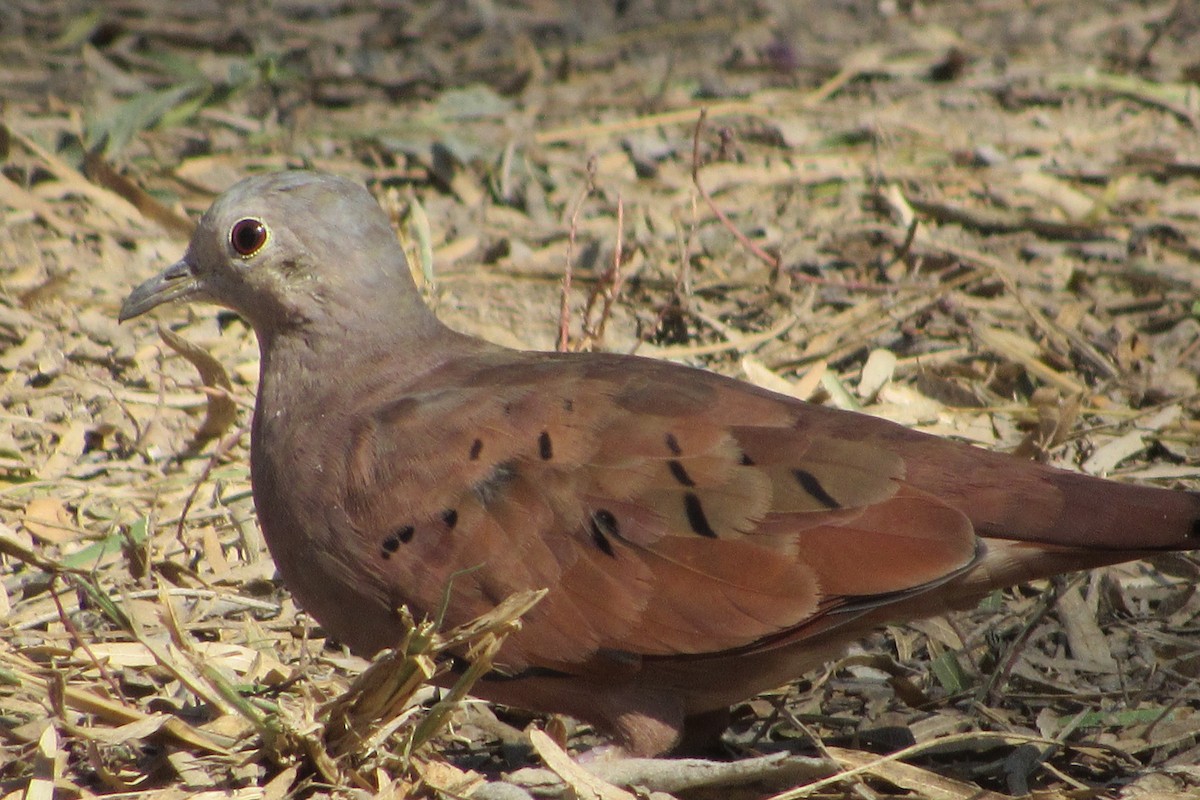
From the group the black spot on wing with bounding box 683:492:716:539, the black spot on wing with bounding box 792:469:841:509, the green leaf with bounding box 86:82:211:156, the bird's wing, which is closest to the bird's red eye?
the bird's wing

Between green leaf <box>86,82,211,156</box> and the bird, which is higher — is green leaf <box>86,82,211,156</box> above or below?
above

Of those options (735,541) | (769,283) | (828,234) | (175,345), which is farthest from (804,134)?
(735,541)

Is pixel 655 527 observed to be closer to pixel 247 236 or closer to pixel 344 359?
pixel 344 359

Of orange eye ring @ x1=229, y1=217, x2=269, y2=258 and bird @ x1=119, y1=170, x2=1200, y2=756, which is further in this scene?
orange eye ring @ x1=229, y1=217, x2=269, y2=258

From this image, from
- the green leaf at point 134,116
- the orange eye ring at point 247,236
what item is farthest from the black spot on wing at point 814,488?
the green leaf at point 134,116

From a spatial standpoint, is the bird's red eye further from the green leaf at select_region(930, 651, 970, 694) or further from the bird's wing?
the green leaf at select_region(930, 651, 970, 694)

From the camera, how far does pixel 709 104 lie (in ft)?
21.9

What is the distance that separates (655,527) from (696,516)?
0.09 m

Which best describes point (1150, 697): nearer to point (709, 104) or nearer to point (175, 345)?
point (175, 345)

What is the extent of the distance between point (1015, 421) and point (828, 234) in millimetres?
1270

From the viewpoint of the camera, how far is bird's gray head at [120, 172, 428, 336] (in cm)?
374

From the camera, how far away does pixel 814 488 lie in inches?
128

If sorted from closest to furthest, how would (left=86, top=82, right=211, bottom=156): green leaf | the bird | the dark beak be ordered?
the bird → the dark beak → (left=86, top=82, right=211, bottom=156): green leaf

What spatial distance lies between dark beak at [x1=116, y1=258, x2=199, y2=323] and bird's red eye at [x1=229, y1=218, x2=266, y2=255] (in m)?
0.23
